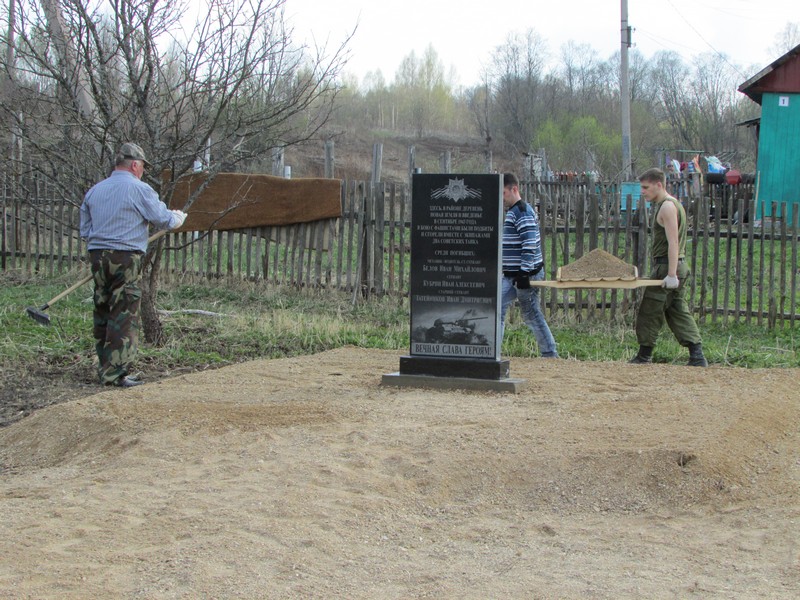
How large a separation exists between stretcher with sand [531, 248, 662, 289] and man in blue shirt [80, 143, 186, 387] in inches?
135

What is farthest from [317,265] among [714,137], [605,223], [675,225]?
[714,137]

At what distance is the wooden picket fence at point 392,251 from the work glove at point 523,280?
2868 mm

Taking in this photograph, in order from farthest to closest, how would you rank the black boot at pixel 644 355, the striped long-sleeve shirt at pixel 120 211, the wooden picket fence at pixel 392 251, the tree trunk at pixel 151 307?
1. the wooden picket fence at pixel 392 251
2. the tree trunk at pixel 151 307
3. the black boot at pixel 644 355
4. the striped long-sleeve shirt at pixel 120 211

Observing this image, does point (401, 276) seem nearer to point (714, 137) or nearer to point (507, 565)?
point (507, 565)

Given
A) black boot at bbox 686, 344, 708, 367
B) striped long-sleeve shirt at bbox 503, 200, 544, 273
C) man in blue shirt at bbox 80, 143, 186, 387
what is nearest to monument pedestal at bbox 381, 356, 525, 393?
striped long-sleeve shirt at bbox 503, 200, 544, 273

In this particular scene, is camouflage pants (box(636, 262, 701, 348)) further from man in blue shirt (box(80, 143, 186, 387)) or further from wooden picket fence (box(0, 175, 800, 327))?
man in blue shirt (box(80, 143, 186, 387))

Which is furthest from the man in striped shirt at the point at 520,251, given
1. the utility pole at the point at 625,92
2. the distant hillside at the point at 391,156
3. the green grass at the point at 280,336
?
the distant hillside at the point at 391,156

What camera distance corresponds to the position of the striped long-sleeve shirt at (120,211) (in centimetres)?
789

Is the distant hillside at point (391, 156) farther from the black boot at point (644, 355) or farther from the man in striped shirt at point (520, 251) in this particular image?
the black boot at point (644, 355)

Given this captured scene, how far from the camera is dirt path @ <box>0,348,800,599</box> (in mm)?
4051

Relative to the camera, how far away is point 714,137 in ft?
168

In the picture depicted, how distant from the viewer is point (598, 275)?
871cm

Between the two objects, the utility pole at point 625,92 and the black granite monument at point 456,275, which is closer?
the black granite monument at point 456,275

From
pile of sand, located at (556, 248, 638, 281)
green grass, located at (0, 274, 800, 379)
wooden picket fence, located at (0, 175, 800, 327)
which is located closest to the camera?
pile of sand, located at (556, 248, 638, 281)
